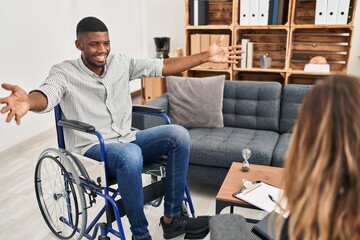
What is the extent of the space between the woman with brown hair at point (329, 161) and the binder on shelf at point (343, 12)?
2.54 meters

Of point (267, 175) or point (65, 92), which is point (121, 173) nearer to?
point (65, 92)

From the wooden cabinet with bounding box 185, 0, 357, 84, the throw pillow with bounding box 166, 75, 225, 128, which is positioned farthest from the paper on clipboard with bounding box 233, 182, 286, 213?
the wooden cabinet with bounding box 185, 0, 357, 84

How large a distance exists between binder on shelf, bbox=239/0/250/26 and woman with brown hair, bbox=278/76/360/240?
104 inches

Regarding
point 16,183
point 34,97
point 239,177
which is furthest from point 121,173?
point 16,183

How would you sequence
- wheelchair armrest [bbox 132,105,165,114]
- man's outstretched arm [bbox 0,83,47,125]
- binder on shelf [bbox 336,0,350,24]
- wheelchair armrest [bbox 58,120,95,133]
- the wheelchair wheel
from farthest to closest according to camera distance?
binder on shelf [bbox 336,0,350,24], wheelchair armrest [bbox 132,105,165,114], the wheelchair wheel, wheelchair armrest [bbox 58,120,95,133], man's outstretched arm [bbox 0,83,47,125]

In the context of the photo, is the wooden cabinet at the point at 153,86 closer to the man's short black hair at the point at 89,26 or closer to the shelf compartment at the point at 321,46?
the shelf compartment at the point at 321,46

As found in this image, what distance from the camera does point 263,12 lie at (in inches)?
120

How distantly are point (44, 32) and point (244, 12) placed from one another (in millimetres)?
2067

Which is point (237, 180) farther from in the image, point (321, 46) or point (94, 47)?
Result: point (321, 46)

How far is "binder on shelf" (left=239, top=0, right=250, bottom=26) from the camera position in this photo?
3.09 m

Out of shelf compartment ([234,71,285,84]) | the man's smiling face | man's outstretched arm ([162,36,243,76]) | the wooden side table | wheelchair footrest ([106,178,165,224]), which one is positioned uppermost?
the man's smiling face

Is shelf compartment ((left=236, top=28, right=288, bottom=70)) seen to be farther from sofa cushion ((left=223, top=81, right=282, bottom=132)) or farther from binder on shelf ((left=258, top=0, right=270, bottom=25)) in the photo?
sofa cushion ((left=223, top=81, right=282, bottom=132))

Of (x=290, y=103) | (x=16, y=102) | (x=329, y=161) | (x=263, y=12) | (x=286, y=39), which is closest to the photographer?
(x=329, y=161)

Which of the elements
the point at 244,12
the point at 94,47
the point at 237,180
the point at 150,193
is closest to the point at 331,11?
the point at 244,12
